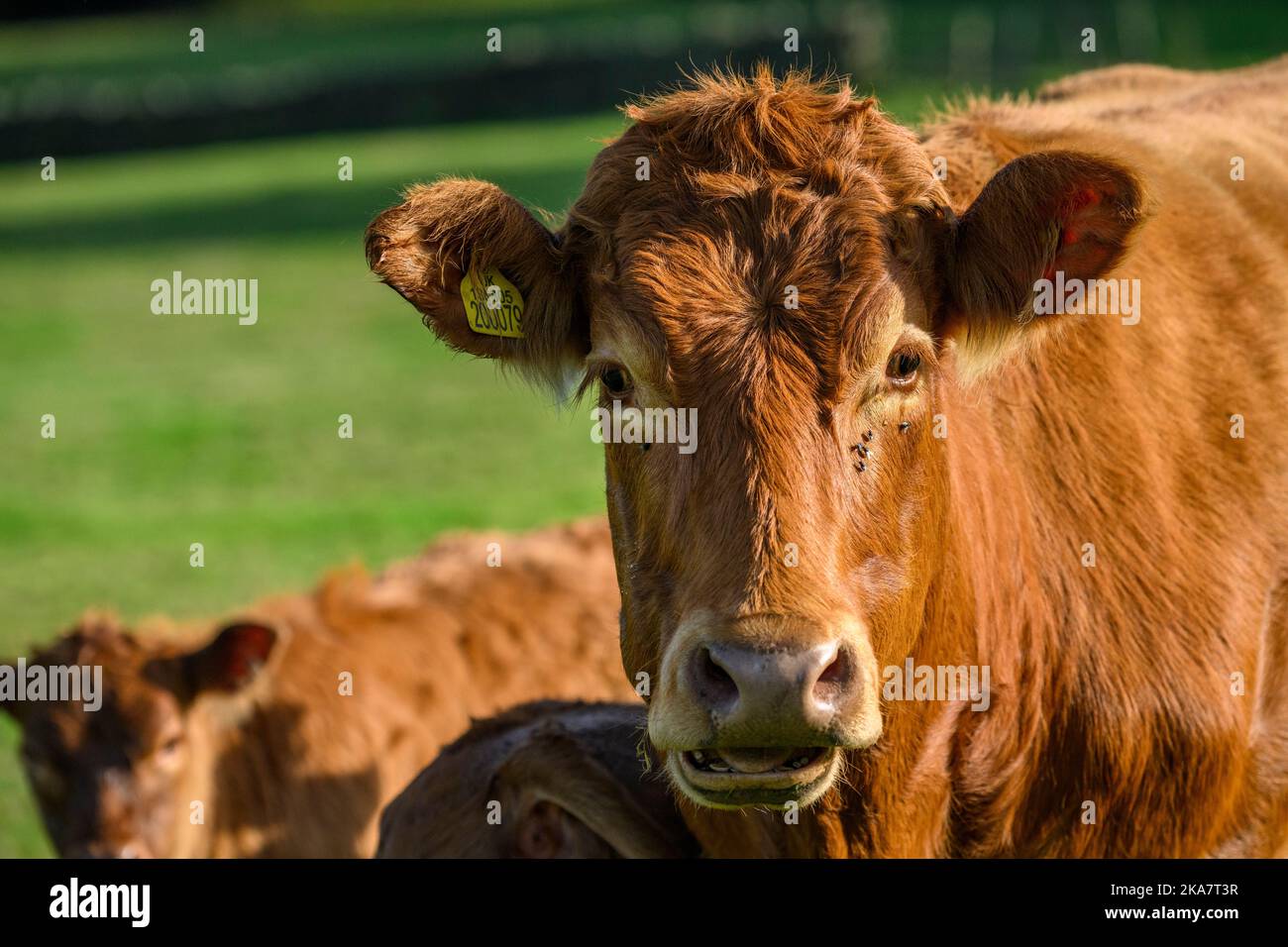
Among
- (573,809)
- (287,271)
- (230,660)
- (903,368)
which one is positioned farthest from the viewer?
(287,271)

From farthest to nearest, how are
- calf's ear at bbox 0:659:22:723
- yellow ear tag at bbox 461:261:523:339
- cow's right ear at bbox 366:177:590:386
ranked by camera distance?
calf's ear at bbox 0:659:22:723 → yellow ear tag at bbox 461:261:523:339 → cow's right ear at bbox 366:177:590:386

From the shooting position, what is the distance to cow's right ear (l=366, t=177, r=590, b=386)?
351cm

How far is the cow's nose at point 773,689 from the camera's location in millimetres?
2848

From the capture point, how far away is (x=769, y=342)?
321 centimetres

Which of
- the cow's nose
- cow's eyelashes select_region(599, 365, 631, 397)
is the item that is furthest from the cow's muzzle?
cow's eyelashes select_region(599, 365, 631, 397)

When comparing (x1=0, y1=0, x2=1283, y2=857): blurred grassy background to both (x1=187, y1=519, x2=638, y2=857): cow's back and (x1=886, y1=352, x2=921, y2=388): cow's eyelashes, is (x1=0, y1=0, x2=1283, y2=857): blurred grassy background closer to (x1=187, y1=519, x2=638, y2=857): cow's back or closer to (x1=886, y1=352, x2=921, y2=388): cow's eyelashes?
(x1=886, y1=352, x2=921, y2=388): cow's eyelashes

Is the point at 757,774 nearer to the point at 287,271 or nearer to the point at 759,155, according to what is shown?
the point at 759,155

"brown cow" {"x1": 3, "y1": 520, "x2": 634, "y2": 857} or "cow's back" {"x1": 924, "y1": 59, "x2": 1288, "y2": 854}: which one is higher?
"cow's back" {"x1": 924, "y1": 59, "x2": 1288, "y2": 854}

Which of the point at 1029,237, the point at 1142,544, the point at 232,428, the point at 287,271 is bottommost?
the point at 1142,544

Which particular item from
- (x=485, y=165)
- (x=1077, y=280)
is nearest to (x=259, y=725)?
(x=1077, y=280)

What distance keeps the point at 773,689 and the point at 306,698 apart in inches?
163

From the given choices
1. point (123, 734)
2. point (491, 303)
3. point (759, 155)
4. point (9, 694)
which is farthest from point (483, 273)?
point (9, 694)

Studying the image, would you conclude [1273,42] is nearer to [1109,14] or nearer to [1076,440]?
[1109,14]

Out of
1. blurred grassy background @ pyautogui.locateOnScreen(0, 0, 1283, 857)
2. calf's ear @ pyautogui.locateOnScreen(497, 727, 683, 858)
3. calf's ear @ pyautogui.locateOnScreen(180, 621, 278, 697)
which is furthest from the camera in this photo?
blurred grassy background @ pyautogui.locateOnScreen(0, 0, 1283, 857)
